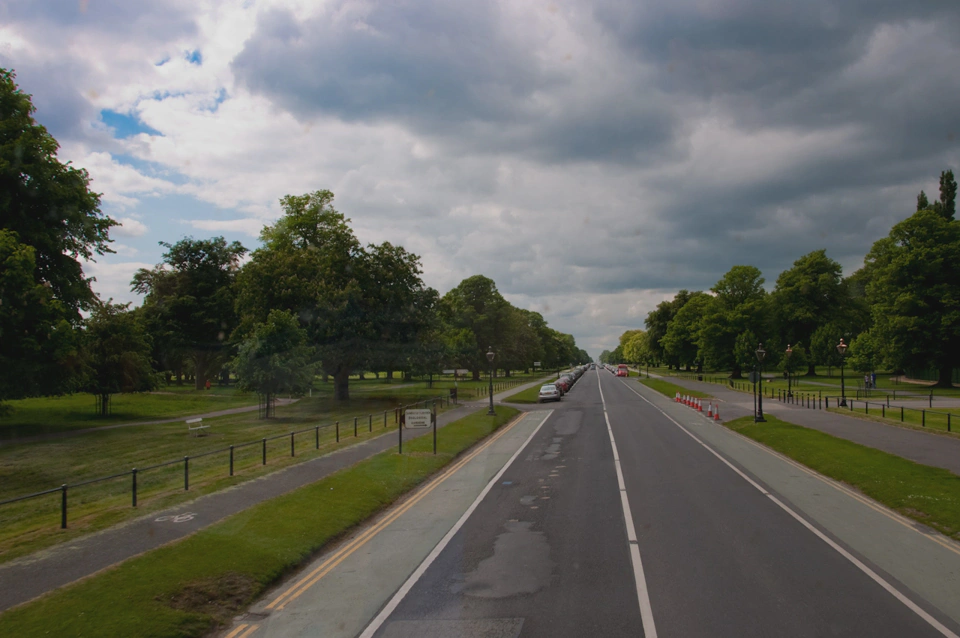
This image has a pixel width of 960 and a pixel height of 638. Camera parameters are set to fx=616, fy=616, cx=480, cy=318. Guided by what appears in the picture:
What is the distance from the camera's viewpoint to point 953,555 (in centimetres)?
953

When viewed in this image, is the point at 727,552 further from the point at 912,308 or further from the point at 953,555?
the point at 912,308

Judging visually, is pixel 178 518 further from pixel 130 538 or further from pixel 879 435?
pixel 879 435

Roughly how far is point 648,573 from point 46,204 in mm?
30812

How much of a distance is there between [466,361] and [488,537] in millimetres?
73868

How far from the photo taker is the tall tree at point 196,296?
58562mm

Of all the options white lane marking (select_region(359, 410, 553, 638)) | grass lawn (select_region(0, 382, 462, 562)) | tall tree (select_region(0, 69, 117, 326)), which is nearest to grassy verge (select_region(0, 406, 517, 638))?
white lane marking (select_region(359, 410, 553, 638))

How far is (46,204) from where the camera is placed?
92.3 ft

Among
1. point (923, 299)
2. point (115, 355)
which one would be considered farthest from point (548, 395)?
point (923, 299)

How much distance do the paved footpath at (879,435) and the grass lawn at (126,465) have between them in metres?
18.5

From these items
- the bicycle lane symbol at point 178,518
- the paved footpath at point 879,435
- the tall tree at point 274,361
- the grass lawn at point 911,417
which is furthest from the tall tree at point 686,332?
the bicycle lane symbol at point 178,518

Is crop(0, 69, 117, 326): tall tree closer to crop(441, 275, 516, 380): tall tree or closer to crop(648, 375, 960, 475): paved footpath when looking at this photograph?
crop(648, 375, 960, 475): paved footpath

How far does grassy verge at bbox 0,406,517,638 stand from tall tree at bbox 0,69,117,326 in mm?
19784

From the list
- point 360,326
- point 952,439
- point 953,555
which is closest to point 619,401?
point 360,326

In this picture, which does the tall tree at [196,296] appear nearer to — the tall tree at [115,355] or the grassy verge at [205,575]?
the tall tree at [115,355]
